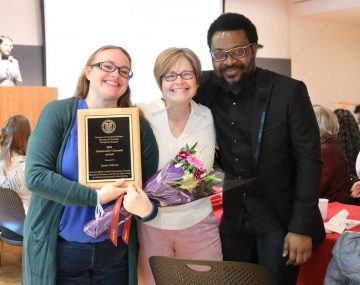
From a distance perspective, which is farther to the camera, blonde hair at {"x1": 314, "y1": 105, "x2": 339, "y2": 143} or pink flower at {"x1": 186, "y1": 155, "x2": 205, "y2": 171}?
blonde hair at {"x1": 314, "y1": 105, "x2": 339, "y2": 143}

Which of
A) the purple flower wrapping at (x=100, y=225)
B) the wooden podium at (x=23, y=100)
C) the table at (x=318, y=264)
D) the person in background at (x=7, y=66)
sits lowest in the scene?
the table at (x=318, y=264)

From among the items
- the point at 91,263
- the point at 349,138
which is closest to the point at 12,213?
the point at 91,263

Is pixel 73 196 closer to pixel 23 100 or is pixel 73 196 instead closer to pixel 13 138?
pixel 13 138

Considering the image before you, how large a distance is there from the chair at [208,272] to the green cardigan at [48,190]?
218mm

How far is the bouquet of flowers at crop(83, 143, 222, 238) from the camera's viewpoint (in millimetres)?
1690

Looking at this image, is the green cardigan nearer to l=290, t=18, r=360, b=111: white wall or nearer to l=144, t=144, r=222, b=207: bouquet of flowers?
l=144, t=144, r=222, b=207: bouquet of flowers

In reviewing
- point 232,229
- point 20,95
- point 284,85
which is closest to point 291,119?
point 284,85

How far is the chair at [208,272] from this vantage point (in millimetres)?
1499

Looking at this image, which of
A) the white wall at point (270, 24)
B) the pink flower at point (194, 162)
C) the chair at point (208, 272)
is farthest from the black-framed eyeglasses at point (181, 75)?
the white wall at point (270, 24)

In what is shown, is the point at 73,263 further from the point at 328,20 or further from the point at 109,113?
the point at 328,20

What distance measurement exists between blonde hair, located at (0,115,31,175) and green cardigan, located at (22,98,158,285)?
7.22 feet

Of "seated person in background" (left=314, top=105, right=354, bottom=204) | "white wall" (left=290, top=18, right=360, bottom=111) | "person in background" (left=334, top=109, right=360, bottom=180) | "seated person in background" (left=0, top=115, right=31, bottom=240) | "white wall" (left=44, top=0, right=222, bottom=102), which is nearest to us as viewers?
"seated person in background" (left=314, top=105, right=354, bottom=204)

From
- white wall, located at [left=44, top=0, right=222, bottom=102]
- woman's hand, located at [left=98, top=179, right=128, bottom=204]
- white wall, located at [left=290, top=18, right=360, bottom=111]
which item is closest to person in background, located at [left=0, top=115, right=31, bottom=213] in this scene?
woman's hand, located at [left=98, top=179, right=128, bottom=204]

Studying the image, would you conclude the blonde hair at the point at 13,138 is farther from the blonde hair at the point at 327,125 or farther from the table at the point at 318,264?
the table at the point at 318,264
